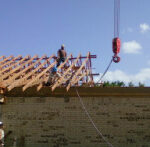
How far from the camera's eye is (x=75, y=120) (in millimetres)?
10078

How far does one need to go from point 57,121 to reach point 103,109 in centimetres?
159

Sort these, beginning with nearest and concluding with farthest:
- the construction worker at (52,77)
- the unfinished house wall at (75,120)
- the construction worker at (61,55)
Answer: the unfinished house wall at (75,120) < the construction worker at (52,77) < the construction worker at (61,55)

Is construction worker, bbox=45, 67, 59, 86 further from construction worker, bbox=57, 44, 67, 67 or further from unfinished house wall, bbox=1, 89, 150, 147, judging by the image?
construction worker, bbox=57, 44, 67, 67

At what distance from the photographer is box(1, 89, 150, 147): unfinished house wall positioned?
9789 millimetres

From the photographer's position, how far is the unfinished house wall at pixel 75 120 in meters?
9.79

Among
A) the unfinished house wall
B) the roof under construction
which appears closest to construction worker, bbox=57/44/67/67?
the roof under construction

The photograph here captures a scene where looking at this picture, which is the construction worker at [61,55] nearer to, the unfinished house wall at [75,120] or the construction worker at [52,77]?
the construction worker at [52,77]

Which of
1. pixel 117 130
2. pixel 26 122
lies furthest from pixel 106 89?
pixel 26 122

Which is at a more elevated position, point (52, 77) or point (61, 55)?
point (61, 55)

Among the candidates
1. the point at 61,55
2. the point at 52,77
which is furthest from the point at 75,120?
the point at 61,55

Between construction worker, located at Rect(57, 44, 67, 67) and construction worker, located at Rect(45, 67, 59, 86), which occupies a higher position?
construction worker, located at Rect(57, 44, 67, 67)

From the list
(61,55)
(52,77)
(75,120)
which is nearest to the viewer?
(75,120)

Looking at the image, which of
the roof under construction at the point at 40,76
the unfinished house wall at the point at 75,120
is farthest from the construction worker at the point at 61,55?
the unfinished house wall at the point at 75,120

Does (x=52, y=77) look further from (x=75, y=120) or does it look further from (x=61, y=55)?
(x=61, y=55)
